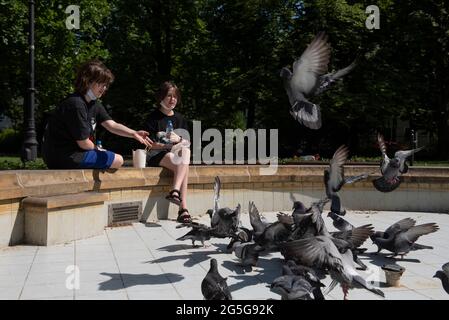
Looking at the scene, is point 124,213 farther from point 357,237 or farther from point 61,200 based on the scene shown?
point 357,237

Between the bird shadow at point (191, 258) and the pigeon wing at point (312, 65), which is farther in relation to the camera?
the bird shadow at point (191, 258)

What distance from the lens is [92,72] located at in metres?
6.06

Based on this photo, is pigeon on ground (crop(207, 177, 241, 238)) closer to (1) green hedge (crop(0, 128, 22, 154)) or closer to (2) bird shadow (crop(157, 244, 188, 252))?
(2) bird shadow (crop(157, 244, 188, 252))

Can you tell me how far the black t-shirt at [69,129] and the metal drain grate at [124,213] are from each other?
3.28 ft

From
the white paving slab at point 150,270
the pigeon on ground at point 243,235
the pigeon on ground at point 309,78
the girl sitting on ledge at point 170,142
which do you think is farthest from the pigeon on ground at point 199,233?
the pigeon on ground at point 309,78

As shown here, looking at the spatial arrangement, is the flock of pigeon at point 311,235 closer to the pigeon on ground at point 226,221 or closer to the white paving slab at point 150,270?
the pigeon on ground at point 226,221

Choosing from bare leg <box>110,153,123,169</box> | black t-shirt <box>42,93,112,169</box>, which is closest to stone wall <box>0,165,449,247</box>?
bare leg <box>110,153,123,169</box>

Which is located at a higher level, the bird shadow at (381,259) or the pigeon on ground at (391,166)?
the pigeon on ground at (391,166)

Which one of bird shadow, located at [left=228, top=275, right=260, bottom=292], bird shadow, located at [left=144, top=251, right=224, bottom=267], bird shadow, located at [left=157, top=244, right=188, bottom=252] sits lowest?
bird shadow, located at [left=228, top=275, right=260, bottom=292]

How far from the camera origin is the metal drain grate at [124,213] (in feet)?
23.1

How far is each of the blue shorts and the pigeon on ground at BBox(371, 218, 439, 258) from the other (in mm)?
3578

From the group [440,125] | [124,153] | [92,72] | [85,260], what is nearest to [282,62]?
[440,125]

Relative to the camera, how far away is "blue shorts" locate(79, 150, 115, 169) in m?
6.40

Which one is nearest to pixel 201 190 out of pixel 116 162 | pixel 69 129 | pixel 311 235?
pixel 116 162
